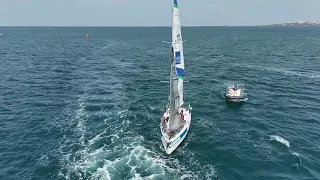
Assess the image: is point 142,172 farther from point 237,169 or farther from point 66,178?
point 237,169

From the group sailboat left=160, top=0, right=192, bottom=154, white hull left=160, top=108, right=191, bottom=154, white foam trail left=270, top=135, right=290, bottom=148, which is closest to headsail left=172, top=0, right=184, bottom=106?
sailboat left=160, top=0, right=192, bottom=154

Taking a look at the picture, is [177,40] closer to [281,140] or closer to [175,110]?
[175,110]

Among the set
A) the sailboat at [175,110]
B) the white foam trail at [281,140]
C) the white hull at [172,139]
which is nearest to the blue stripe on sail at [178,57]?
the sailboat at [175,110]

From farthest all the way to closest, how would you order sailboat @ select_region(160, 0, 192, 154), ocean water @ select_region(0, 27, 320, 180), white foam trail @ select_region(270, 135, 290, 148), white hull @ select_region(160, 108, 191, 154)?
white foam trail @ select_region(270, 135, 290, 148) → sailboat @ select_region(160, 0, 192, 154) → white hull @ select_region(160, 108, 191, 154) → ocean water @ select_region(0, 27, 320, 180)

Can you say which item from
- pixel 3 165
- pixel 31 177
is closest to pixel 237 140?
pixel 31 177

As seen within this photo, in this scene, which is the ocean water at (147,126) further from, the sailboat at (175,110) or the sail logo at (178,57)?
the sail logo at (178,57)

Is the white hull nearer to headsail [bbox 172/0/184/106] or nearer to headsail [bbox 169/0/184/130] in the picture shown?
headsail [bbox 169/0/184/130]

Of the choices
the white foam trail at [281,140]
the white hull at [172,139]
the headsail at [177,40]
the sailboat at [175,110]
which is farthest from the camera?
the white foam trail at [281,140]
